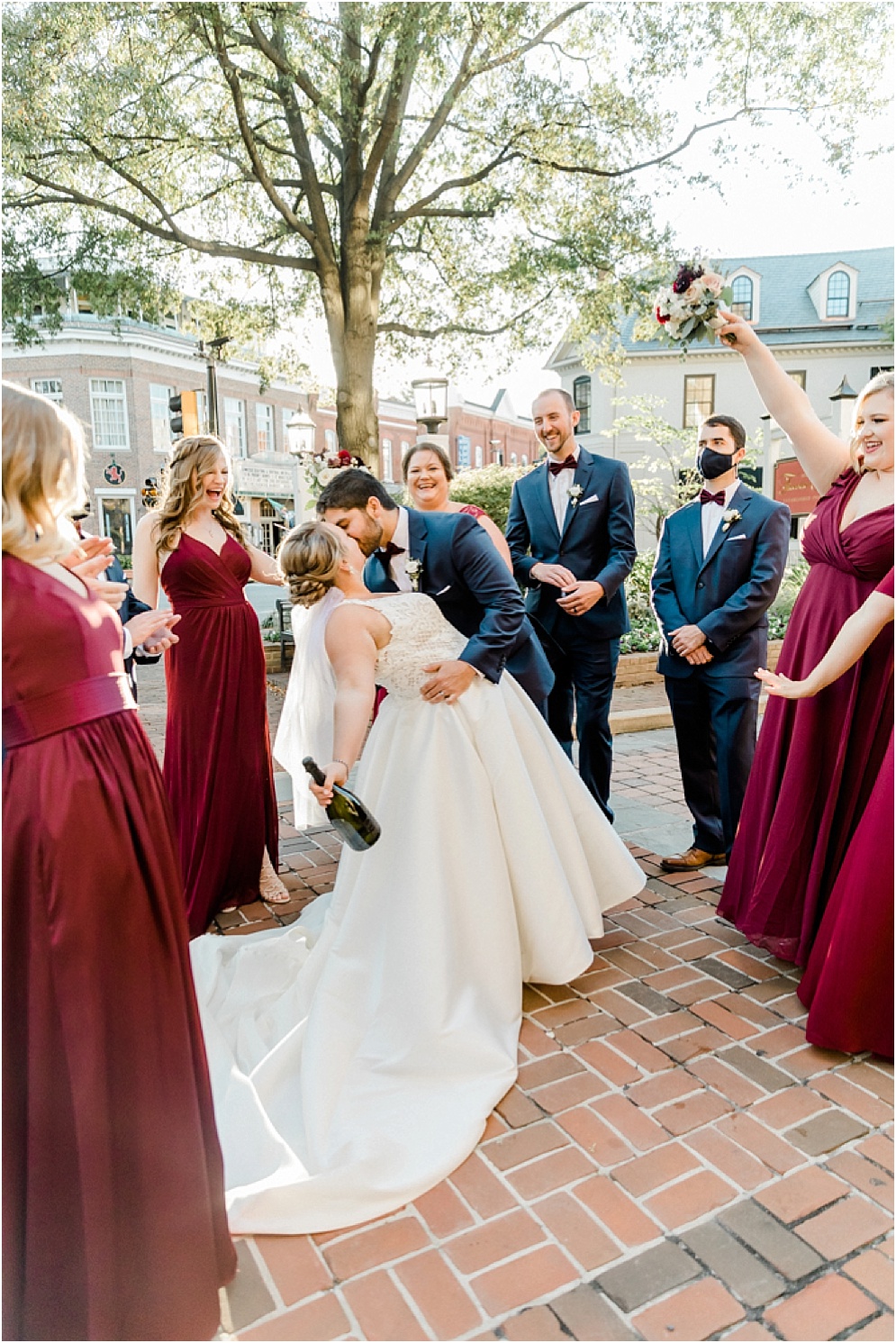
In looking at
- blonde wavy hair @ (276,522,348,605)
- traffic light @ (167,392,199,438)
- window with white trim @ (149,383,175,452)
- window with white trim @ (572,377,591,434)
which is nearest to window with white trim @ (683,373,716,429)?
window with white trim @ (572,377,591,434)

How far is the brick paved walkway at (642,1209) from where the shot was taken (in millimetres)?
1952

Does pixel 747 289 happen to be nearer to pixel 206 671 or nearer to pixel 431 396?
pixel 431 396

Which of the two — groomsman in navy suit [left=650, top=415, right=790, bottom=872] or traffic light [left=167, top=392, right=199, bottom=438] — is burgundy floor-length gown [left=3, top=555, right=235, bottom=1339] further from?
traffic light [left=167, top=392, right=199, bottom=438]

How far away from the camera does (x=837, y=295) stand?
29.6m

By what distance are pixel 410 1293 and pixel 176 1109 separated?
0.73 meters

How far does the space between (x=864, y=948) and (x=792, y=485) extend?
1348 centimetres

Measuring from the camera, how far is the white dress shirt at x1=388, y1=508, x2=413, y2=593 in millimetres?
3311

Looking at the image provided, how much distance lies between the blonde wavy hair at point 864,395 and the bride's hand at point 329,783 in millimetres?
2058

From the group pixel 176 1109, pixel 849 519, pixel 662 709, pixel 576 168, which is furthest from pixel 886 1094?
pixel 576 168

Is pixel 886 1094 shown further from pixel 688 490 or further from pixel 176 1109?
pixel 688 490

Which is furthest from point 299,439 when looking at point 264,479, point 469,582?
point 469,582

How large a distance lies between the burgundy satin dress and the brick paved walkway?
12cm

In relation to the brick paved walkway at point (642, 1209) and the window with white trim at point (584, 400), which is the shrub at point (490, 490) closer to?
the window with white trim at point (584, 400)

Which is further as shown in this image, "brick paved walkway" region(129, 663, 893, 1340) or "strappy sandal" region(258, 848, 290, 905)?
"strappy sandal" region(258, 848, 290, 905)
